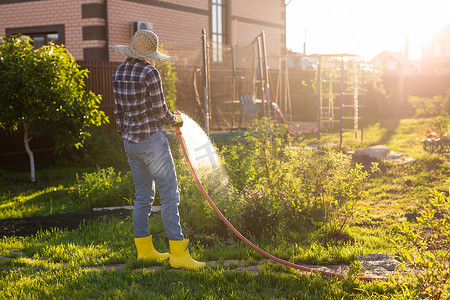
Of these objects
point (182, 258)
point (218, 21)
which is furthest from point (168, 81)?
point (218, 21)

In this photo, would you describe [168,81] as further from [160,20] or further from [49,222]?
[49,222]

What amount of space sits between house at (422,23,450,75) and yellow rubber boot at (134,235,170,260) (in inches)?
2426

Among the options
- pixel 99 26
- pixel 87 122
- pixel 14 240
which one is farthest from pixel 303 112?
pixel 14 240

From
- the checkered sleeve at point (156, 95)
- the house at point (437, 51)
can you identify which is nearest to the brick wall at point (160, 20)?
the checkered sleeve at point (156, 95)

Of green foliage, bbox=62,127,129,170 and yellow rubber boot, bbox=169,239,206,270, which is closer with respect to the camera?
yellow rubber boot, bbox=169,239,206,270

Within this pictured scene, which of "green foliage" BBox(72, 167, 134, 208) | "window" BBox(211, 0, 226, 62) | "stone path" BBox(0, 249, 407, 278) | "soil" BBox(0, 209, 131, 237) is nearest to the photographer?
"stone path" BBox(0, 249, 407, 278)

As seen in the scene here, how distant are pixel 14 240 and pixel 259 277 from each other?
9.86 ft

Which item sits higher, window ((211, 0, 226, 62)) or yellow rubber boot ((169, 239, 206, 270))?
window ((211, 0, 226, 62))

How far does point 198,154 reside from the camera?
7.03m

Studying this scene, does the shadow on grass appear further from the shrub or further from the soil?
the soil

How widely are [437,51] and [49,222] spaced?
63274mm

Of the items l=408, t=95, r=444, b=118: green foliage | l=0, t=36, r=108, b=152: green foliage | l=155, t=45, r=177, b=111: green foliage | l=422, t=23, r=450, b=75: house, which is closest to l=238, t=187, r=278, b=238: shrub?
l=0, t=36, r=108, b=152: green foliage

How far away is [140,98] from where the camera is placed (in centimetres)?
439

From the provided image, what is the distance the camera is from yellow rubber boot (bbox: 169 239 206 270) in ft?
14.7
